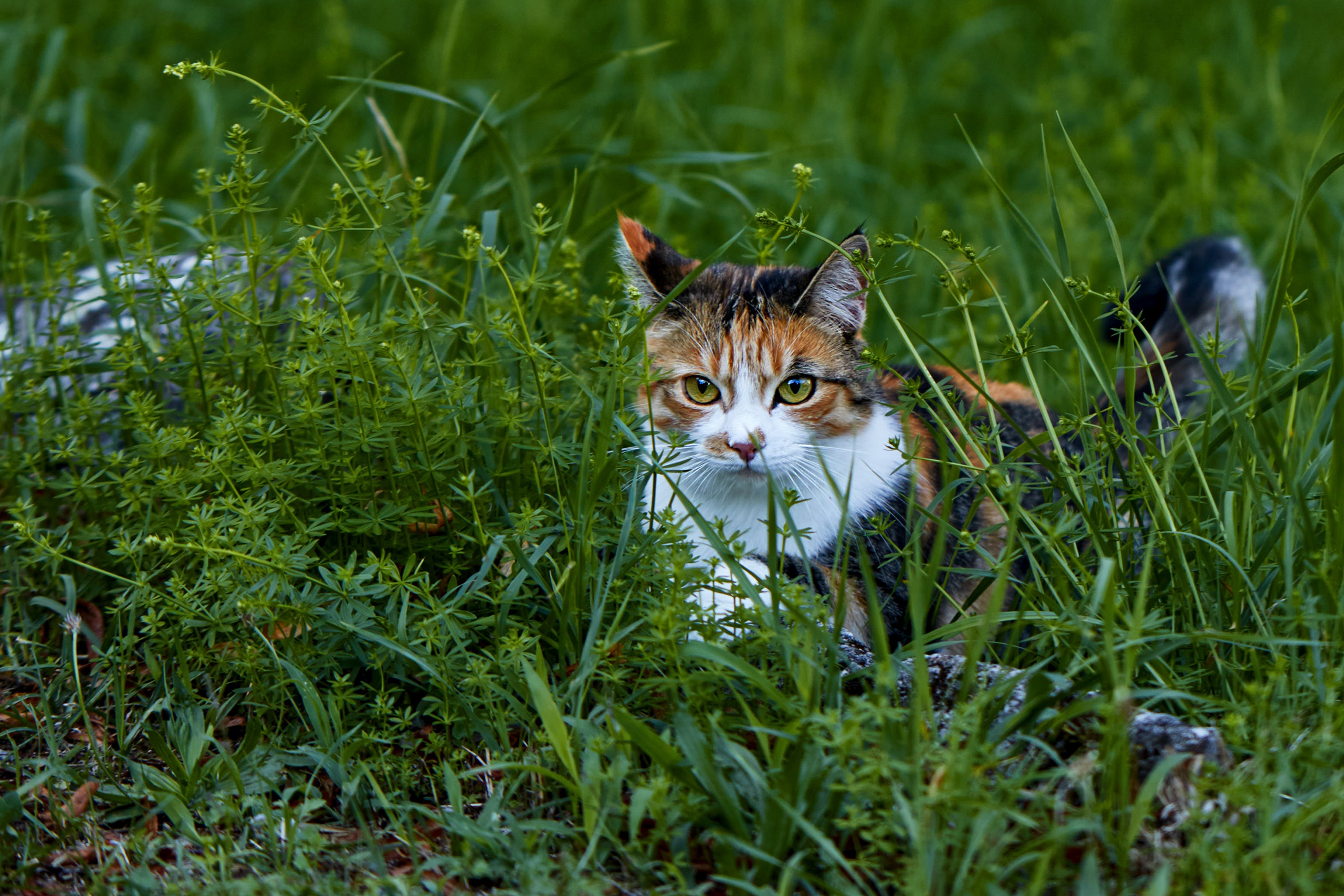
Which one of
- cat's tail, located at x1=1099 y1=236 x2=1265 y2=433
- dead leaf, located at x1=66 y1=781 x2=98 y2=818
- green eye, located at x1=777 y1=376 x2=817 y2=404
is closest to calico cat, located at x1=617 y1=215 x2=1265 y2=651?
green eye, located at x1=777 y1=376 x2=817 y2=404

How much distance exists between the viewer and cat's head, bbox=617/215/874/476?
249 centimetres

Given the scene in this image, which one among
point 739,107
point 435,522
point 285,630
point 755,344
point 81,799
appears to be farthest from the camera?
point 739,107

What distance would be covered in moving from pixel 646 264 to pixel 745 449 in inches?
20.1

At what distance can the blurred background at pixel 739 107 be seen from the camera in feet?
13.1

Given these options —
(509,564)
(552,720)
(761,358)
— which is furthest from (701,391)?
(552,720)

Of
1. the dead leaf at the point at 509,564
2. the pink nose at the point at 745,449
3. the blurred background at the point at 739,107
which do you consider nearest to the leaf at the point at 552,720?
the dead leaf at the point at 509,564

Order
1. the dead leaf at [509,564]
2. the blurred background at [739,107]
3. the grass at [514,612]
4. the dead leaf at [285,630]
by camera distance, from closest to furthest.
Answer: the grass at [514,612], the dead leaf at [285,630], the dead leaf at [509,564], the blurred background at [739,107]

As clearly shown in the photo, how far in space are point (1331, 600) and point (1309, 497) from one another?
0.26 meters

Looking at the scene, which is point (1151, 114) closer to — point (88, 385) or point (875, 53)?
point (875, 53)

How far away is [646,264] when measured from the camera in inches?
101

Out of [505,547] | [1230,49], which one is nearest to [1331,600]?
[505,547]

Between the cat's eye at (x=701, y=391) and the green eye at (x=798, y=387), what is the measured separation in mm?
154

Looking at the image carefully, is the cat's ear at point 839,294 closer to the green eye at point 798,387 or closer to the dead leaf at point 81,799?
the green eye at point 798,387

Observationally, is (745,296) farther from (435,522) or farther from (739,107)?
(739,107)
